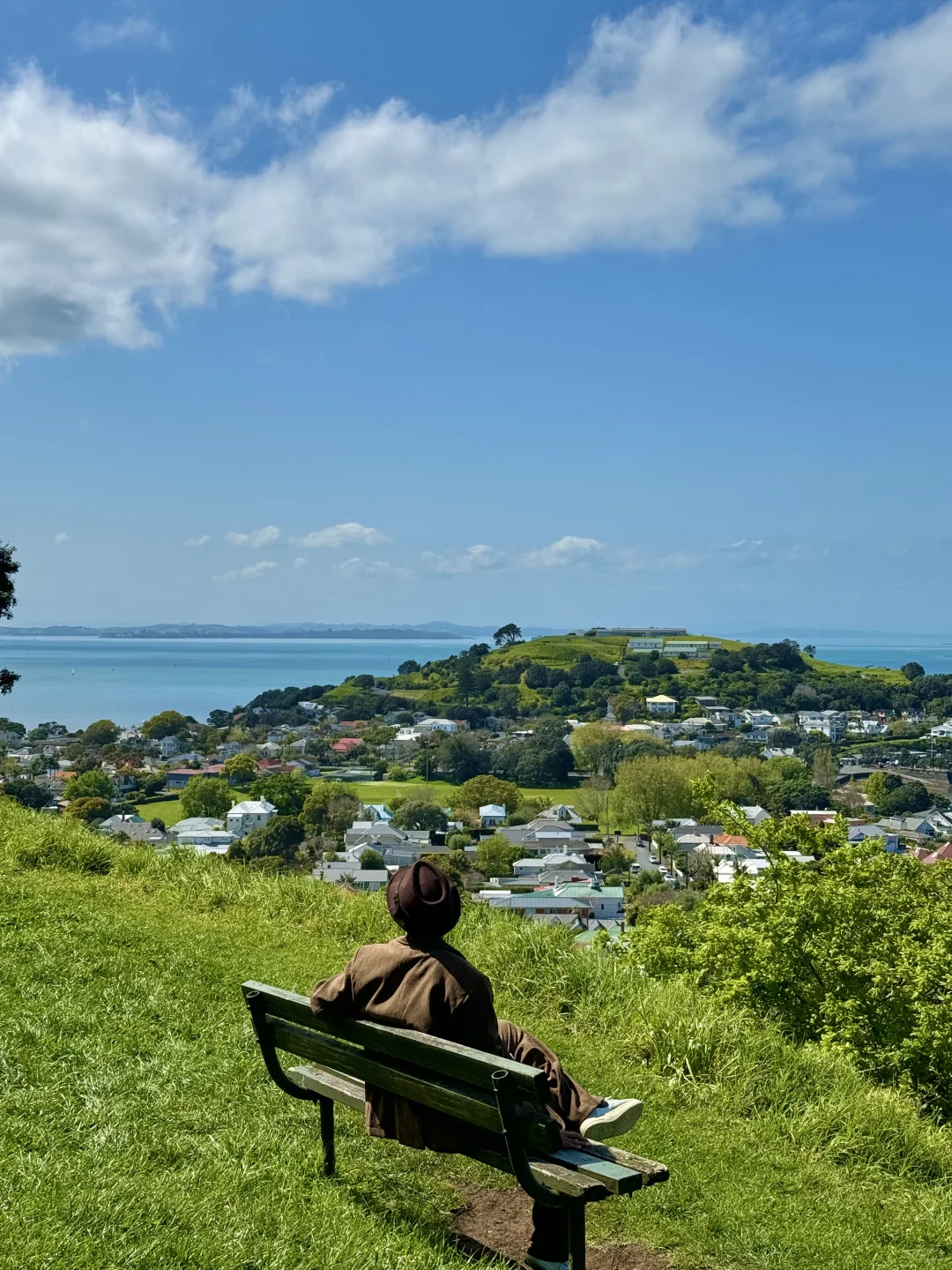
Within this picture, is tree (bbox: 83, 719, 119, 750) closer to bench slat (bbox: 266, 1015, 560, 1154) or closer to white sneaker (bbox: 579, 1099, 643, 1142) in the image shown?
bench slat (bbox: 266, 1015, 560, 1154)

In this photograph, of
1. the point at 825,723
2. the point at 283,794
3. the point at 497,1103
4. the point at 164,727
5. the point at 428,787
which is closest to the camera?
the point at 497,1103

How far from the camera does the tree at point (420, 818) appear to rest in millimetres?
40581

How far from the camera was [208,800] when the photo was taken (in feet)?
104

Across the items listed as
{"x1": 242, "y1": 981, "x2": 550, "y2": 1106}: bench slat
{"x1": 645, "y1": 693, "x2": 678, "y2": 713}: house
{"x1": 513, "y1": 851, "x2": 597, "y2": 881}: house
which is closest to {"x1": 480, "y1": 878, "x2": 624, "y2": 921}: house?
{"x1": 513, "y1": 851, "x2": 597, "y2": 881}: house

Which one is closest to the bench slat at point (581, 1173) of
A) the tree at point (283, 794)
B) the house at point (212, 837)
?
the house at point (212, 837)

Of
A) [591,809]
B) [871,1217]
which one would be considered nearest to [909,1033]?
[871,1217]

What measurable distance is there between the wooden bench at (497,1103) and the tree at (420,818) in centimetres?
3603

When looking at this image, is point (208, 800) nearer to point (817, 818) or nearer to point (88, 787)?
point (88, 787)

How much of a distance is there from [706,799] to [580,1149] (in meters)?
8.04

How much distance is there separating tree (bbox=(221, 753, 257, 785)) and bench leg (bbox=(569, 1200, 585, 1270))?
41017 mm

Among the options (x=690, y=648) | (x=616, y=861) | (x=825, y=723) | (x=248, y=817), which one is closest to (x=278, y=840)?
(x=248, y=817)

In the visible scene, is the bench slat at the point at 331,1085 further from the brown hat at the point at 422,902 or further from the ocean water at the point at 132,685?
the ocean water at the point at 132,685

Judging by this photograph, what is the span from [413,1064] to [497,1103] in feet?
1.41

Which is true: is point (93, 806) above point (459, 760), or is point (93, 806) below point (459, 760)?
above
